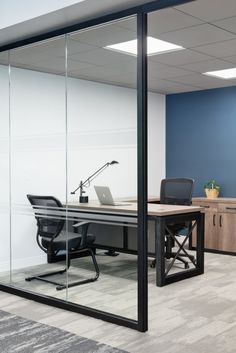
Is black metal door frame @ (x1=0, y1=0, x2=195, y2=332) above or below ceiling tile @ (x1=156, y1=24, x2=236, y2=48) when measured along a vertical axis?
below

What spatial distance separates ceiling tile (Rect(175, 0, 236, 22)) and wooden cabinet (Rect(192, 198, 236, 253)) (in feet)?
6.94

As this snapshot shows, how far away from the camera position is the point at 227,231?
13.9 feet

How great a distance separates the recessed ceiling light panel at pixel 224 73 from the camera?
3.93m

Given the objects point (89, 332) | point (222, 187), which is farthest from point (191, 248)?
point (89, 332)

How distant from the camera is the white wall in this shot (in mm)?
2520

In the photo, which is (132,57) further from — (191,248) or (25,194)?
(191,248)

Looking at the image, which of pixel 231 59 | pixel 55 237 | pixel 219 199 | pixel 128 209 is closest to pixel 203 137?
pixel 219 199

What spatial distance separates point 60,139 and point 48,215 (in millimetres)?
504

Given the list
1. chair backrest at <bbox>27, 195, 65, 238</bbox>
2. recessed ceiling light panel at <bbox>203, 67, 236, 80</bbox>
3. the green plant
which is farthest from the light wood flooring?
recessed ceiling light panel at <bbox>203, 67, 236, 80</bbox>

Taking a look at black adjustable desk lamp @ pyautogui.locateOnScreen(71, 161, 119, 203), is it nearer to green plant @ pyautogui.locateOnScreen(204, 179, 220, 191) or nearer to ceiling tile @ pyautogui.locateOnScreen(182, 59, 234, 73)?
ceiling tile @ pyautogui.locateOnScreen(182, 59, 234, 73)

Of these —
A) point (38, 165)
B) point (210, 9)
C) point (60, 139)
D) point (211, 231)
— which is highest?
point (210, 9)

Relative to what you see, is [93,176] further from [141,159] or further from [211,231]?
[211,231]

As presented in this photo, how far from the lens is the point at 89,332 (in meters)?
2.24

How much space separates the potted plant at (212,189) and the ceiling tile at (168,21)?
2.22m
